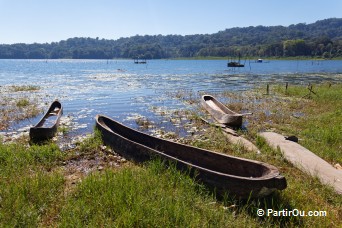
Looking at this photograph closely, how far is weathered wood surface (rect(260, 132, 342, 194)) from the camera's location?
24.6ft

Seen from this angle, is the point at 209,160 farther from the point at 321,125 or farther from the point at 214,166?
the point at 321,125

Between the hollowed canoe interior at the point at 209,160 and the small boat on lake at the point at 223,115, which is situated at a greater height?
the hollowed canoe interior at the point at 209,160

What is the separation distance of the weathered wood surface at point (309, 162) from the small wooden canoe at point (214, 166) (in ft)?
7.25

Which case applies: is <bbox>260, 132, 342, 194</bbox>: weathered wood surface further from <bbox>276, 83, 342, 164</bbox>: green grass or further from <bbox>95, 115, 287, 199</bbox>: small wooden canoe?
<bbox>95, 115, 287, 199</bbox>: small wooden canoe

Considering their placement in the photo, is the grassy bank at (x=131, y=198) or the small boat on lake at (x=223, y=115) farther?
the small boat on lake at (x=223, y=115)

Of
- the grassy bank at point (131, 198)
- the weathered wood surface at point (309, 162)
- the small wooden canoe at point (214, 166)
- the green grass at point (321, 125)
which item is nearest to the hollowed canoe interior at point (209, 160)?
the small wooden canoe at point (214, 166)

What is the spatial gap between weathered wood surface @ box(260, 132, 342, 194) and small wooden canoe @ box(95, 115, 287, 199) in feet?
7.25

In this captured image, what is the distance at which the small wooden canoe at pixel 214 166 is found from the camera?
5.99 metres

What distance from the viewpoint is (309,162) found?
8.84m

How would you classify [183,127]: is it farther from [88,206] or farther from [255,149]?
[88,206]

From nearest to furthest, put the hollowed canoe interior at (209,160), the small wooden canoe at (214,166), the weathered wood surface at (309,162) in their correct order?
the small wooden canoe at (214,166) → the hollowed canoe interior at (209,160) → the weathered wood surface at (309,162)

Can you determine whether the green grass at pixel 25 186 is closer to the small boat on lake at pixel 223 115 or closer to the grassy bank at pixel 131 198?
the grassy bank at pixel 131 198

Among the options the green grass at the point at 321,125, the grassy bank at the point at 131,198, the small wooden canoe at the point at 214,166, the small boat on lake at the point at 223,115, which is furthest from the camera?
the small boat on lake at the point at 223,115

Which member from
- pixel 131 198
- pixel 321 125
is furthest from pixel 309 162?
pixel 321 125
